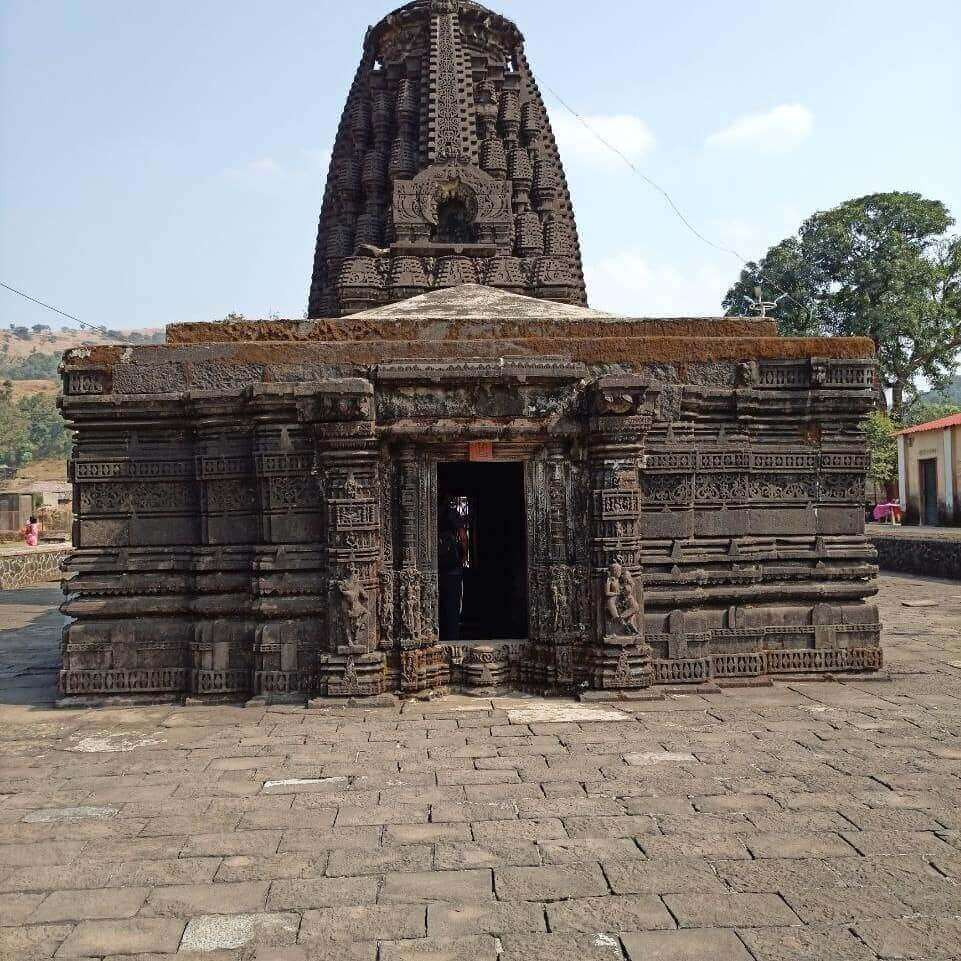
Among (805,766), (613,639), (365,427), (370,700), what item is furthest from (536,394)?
(805,766)

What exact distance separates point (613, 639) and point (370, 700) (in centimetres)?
198

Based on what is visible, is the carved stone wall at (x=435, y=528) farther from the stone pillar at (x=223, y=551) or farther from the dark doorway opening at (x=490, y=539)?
the dark doorway opening at (x=490, y=539)

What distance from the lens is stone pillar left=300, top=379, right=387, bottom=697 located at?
23.2 feet

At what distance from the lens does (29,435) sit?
76188mm

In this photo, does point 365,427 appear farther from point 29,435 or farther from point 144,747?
point 29,435

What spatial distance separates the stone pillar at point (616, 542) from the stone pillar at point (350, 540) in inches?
69.2

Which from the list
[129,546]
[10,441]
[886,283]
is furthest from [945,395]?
[10,441]

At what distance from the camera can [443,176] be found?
15.9m

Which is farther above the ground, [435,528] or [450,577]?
[435,528]

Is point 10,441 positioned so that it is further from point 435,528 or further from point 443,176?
point 435,528

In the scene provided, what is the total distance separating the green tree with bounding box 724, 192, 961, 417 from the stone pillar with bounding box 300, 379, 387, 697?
103 feet

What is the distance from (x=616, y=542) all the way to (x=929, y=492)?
28.1 meters

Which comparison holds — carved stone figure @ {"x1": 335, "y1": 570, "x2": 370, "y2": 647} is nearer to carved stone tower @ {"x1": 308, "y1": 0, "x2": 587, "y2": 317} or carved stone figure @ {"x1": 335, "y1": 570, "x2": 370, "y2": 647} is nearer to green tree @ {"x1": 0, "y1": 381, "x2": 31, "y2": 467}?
carved stone tower @ {"x1": 308, "y1": 0, "x2": 587, "y2": 317}

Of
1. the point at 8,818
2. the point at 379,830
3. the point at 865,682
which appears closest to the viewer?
the point at 379,830
